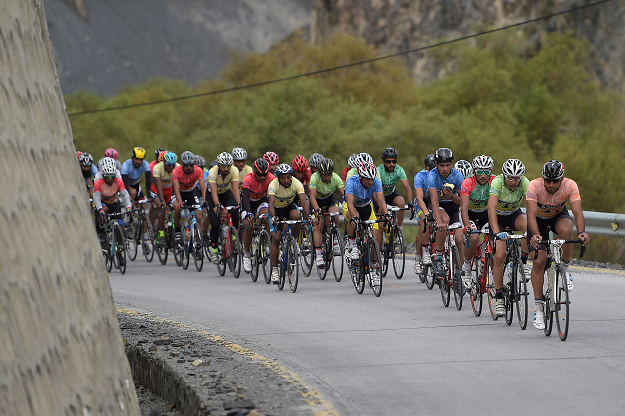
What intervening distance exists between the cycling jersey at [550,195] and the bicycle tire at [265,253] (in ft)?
18.3

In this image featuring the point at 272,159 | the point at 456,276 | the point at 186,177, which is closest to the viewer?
the point at 456,276

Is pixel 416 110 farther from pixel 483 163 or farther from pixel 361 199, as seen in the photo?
pixel 483 163

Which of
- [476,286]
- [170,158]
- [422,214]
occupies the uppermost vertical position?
[170,158]

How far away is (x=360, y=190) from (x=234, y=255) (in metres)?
3.48

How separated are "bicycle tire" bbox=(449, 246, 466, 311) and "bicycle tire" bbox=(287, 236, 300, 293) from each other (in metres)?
2.78

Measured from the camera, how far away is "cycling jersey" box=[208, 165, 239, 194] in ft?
50.6

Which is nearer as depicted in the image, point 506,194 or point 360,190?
point 506,194

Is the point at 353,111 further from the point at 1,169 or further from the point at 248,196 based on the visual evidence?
the point at 1,169

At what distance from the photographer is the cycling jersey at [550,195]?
8.78 meters

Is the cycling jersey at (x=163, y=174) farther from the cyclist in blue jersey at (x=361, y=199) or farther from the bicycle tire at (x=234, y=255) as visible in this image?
the cyclist in blue jersey at (x=361, y=199)

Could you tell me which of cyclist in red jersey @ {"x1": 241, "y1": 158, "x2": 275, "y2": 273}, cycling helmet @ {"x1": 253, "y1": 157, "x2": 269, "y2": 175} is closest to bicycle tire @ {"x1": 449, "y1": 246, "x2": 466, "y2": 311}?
cyclist in red jersey @ {"x1": 241, "y1": 158, "x2": 275, "y2": 273}

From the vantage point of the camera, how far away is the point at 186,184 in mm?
16797

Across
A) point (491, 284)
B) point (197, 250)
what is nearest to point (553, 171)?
point (491, 284)

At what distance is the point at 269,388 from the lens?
650 centimetres
